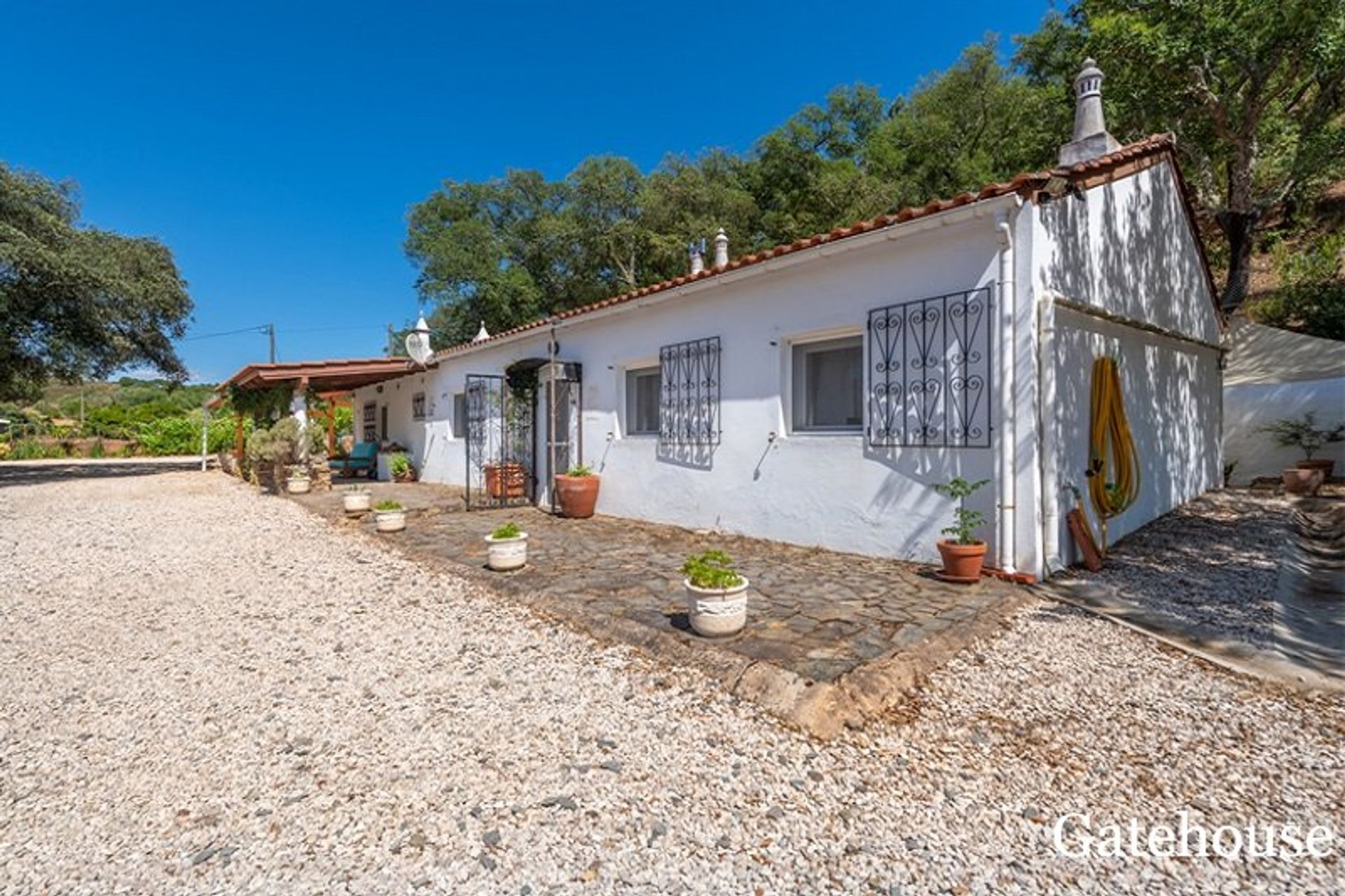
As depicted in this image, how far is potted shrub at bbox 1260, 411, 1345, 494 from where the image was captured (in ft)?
33.4

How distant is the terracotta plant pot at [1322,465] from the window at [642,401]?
1055cm

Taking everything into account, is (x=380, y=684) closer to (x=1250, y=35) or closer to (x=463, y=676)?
(x=463, y=676)

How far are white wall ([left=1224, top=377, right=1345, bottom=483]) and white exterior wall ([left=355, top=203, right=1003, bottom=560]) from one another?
33.0ft

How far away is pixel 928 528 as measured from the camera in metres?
5.49

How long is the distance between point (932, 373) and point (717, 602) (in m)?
3.11

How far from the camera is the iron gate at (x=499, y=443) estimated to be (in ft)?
34.8

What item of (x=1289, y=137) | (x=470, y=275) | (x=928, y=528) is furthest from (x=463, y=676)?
(x=470, y=275)

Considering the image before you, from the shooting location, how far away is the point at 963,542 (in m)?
4.92

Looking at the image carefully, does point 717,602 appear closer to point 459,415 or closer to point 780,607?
point 780,607

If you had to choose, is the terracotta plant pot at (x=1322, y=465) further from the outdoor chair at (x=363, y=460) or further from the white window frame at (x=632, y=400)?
the outdoor chair at (x=363, y=460)

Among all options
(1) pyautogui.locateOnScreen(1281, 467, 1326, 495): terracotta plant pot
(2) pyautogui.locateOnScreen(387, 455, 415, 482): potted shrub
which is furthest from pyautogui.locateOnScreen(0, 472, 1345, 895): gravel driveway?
(2) pyautogui.locateOnScreen(387, 455, 415, 482): potted shrub

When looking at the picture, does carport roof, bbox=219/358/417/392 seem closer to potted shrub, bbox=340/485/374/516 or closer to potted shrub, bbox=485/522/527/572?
potted shrub, bbox=340/485/374/516

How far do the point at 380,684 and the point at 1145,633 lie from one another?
4.57 m

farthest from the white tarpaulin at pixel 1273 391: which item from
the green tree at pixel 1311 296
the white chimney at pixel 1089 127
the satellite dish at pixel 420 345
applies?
the satellite dish at pixel 420 345
